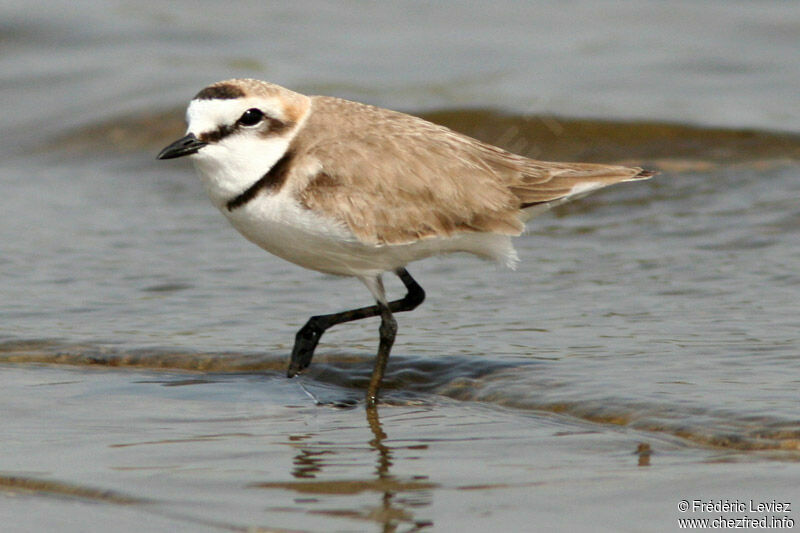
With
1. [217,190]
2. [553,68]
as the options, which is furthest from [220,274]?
[553,68]

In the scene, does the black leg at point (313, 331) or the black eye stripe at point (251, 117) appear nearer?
the black eye stripe at point (251, 117)

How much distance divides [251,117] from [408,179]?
85 centimetres

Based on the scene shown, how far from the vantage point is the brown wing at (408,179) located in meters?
6.02

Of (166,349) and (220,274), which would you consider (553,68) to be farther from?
(166,349)

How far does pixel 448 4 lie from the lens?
15.6 m

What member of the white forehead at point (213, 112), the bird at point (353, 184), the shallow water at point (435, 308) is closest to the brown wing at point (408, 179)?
the bird at point (353, 184)

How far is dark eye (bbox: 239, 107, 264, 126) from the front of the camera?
5938 millimetres

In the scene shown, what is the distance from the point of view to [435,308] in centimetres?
762

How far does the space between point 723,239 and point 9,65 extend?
9.02 meters

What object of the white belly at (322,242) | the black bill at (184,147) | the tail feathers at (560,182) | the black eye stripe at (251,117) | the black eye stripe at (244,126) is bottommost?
the white belly at (322,242)

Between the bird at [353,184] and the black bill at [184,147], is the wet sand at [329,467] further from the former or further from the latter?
the black bill at [184,147]

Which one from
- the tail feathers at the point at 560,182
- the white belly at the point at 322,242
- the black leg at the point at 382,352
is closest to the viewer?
the white belly at the point at 322,242

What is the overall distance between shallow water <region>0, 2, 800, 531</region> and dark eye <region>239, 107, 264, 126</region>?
4.42 feet

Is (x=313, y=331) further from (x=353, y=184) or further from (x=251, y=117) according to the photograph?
(x=251, y=117)
